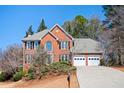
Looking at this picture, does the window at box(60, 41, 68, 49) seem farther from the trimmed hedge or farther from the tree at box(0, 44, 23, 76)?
the trimmed hedge

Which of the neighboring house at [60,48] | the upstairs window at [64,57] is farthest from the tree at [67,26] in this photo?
the upstairs window at [64,57]

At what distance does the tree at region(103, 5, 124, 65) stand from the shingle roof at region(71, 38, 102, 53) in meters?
1.39

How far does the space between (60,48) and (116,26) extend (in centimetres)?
513

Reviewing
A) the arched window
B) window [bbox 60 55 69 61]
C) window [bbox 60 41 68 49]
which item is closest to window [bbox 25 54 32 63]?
the arched window

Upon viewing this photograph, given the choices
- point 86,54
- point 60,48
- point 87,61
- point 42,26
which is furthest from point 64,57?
point 42,26

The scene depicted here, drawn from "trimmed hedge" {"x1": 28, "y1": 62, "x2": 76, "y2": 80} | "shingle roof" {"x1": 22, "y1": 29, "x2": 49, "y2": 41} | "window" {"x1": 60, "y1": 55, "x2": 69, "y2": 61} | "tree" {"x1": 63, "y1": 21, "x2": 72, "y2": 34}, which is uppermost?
"tree" {"x1": 63, "y1": 21, "x2": 72, "y2": 34}

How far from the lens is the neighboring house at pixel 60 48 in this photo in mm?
30703

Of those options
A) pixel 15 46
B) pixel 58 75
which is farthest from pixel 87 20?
pixel 58 75

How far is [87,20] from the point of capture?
35188 mm

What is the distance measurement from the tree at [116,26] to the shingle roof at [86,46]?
1.39 meters

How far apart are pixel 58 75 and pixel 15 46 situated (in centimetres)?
708

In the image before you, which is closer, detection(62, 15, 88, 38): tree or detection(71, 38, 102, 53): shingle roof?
detection(71, 38, 102, 53): shingle roof

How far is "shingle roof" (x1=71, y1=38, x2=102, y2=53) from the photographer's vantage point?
105 ft

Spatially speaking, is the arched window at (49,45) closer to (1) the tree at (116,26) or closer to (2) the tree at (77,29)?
(2) the tree at (77,29)
